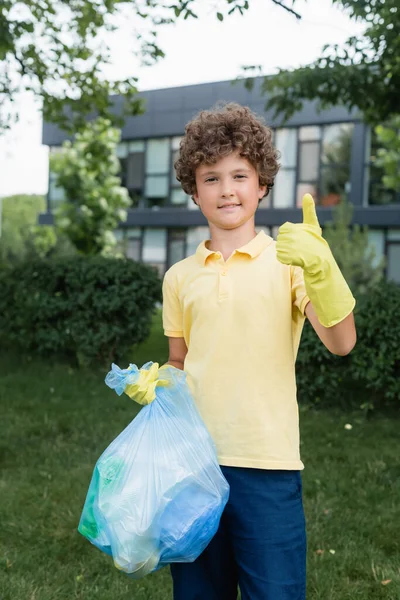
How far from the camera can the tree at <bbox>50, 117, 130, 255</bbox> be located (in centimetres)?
2339

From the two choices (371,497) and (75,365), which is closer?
(371,497)

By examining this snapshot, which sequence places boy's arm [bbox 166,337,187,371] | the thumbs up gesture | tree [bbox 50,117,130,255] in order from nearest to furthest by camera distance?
the thumbs up gesture < boy's arm [bbox 166,337,187,371] < tree [bbox 50,117,130,255]

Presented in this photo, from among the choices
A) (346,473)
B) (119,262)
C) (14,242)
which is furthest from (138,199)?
(346,473)

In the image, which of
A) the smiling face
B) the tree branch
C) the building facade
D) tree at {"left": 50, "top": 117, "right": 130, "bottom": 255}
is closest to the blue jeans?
the smiling face

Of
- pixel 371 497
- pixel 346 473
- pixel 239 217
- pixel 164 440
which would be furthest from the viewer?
pixel 346 473

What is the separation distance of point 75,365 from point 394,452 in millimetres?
4360

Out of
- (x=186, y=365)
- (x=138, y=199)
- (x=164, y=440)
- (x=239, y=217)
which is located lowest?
(x=164, y=440)

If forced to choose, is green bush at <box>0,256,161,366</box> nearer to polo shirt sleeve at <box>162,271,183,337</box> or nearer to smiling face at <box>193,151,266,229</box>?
polo shirt sleeve at <box>162,271,183,337</box>

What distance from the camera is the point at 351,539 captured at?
12.1 feet

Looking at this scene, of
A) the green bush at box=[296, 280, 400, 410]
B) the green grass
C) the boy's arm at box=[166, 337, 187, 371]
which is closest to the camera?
the boy's arm at box=[166, 337, 187, 371]

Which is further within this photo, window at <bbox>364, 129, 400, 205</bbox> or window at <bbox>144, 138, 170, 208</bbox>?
window at <bbox>144, 138, 170, 208</bbox>

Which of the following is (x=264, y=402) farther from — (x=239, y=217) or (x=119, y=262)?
(x=119, y=262)

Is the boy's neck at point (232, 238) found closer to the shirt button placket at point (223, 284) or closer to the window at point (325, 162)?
the shirt button placket at point (223, 284)

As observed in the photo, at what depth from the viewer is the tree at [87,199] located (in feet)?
76.7
